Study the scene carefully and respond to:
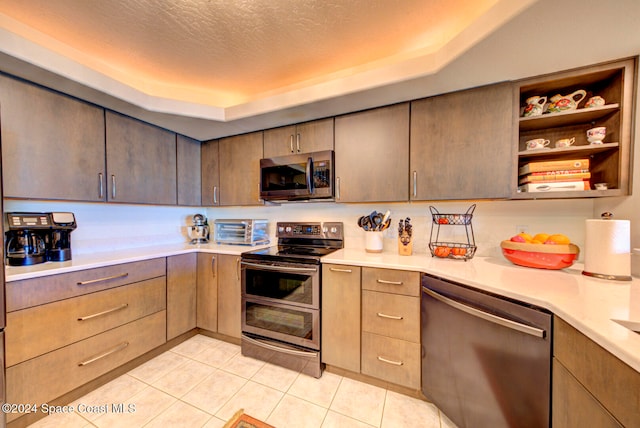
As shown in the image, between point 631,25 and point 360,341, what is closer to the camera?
point 631,25

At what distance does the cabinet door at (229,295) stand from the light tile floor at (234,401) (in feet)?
0.99

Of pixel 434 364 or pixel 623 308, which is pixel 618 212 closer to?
pixel 623 308

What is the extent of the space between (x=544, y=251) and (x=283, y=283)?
1.73 meters

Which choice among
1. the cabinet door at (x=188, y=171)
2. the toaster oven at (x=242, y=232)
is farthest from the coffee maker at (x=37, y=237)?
the toaster oven at (x=242, y=232)

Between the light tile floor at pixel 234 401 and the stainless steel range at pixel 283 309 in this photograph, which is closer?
the light tile floor at pixel 234 401

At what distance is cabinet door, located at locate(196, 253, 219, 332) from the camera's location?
2.15m

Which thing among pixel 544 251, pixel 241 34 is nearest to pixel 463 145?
pixel 544 251

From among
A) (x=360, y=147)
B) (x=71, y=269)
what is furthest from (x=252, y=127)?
(x=71, y=269)

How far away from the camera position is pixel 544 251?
4.25ft

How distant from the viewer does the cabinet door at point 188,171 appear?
7.91 feet

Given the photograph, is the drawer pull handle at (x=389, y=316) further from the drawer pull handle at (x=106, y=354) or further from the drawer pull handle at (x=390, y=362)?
the drawer pull handle at (x=106, y=354)

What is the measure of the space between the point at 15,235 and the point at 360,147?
2526 mm

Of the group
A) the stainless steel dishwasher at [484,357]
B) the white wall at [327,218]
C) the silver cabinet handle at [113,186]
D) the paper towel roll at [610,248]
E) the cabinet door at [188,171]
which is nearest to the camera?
the stainless steel dishwasher at [484,357]

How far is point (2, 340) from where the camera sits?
3.51 ft
